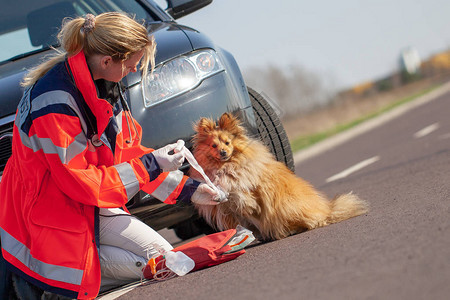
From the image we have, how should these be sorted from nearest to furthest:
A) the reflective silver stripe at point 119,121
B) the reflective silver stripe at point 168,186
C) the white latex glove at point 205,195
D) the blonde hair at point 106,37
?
the blonde hair at point 106,37 → the reflective silver stripe at point 119,121 → the reflective silver stripe at point 168,186 → the white latex glove at point 205,195

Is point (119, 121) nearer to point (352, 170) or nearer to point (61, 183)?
point (61, 183)

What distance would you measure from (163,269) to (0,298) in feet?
3.09

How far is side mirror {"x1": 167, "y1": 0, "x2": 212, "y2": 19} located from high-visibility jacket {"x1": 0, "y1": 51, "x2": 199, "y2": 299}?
6.29 feet

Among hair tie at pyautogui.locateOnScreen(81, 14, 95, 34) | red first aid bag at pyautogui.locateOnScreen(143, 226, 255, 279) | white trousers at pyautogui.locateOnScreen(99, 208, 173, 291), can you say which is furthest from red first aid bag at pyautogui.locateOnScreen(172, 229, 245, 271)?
hair tie at pyautogui.locateOnScreen(81, 14, 95, 34)

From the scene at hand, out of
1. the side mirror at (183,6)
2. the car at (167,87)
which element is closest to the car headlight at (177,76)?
the car at (167,87)

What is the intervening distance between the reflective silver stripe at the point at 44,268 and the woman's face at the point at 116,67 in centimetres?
106

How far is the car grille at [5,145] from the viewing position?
4.36 metres

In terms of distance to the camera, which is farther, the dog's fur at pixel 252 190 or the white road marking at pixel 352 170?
the white road marking at pixel 352 170

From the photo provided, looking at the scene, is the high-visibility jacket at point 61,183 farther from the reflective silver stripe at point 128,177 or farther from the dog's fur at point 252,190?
Answer: the dog's fur at point 252,190

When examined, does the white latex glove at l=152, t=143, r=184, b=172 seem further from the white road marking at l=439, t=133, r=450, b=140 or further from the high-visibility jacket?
the white road marking at l=439, t=133, r=450, b=140

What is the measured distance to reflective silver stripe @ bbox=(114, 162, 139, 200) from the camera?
3.91 meters

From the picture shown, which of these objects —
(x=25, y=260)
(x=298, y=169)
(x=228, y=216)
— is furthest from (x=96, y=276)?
(x=298, y=169)

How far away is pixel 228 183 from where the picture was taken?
Result: 478 cm

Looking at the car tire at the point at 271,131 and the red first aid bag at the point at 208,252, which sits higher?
the car tire at the point at 271,131
